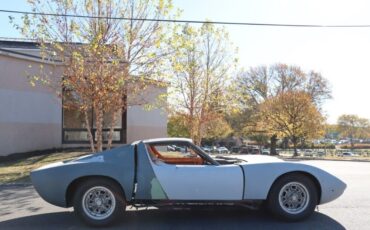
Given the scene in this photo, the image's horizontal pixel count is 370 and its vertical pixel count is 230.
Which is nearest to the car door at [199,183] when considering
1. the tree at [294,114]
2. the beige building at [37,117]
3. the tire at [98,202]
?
the tire at [98,202]

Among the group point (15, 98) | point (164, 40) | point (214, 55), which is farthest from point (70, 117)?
point (164, 40)

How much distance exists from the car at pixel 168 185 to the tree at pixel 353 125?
99.1 meters

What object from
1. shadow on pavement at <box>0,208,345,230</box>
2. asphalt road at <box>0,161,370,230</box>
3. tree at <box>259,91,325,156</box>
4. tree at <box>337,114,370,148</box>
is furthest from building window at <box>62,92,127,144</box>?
tree at <box>337,114,370,148</box>

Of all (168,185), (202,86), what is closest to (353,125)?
(202,86)

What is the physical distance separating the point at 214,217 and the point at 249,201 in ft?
2.44

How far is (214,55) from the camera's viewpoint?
23.2 meters

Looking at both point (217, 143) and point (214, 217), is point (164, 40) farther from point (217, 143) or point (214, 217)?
point (217, 143)

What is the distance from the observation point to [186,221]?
22.7 feet

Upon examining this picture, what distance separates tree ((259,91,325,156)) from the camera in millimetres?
53656

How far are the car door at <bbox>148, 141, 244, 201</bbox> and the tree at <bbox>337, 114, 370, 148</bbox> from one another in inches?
3921

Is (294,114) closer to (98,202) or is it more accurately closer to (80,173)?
(98,202)

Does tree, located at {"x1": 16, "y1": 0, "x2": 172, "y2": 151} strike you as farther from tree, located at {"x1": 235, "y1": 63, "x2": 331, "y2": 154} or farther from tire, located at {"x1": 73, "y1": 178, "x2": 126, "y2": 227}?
tree, located at {"x1": 235, "y1": 63, "x2": 331, "y2": 154}

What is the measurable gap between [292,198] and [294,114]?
4872 cm

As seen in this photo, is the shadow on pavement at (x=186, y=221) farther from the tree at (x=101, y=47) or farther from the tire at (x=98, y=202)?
the tree at (x=101, y=47)
